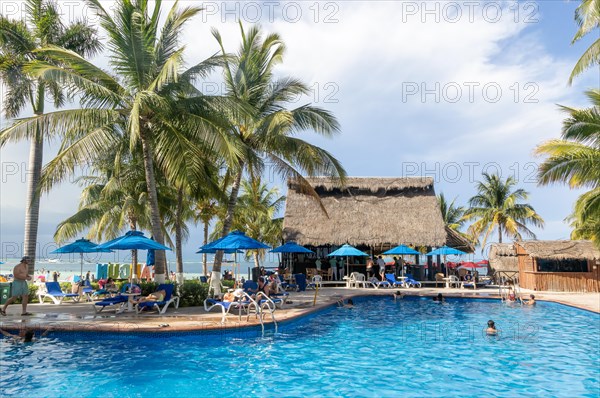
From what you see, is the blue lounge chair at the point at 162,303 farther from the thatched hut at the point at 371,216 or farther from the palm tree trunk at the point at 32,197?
the thatched hut at the point at 371,216

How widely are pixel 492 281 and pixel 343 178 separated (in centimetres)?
1385

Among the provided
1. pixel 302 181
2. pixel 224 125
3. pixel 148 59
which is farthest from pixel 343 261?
pixel 148 59

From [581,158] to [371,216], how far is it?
10.7 m

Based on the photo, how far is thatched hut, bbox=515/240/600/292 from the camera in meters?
17.9

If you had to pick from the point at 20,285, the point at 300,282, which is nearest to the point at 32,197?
the point at 20,285

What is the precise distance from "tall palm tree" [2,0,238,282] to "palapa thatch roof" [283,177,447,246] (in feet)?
30.2

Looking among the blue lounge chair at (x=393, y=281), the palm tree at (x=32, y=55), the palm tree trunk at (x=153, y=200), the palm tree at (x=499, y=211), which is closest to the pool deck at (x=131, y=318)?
the palm tree trunk at (x=153, y=200)

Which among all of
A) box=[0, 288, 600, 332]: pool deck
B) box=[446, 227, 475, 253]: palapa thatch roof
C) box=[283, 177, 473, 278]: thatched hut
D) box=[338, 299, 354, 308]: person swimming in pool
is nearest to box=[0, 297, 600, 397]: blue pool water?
box=[0, 288, 600, 332]: pool deck

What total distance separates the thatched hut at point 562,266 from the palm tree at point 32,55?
19.3m

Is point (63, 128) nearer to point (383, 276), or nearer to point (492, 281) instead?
point (383, 276)

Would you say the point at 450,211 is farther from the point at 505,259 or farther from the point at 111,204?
the point at 111,204

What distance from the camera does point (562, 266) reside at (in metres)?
18.9

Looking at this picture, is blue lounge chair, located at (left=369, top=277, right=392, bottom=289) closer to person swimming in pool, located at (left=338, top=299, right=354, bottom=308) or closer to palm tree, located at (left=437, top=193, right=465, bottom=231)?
person swimming in pool, located at (left=338, top=299, right=354, bottom=308)

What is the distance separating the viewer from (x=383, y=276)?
65.4 ft
